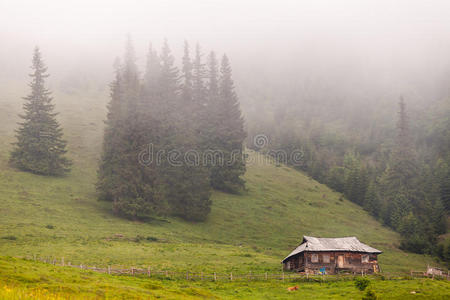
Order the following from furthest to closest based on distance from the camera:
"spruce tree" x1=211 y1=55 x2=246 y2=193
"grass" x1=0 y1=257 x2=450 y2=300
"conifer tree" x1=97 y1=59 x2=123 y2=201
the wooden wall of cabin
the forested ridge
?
the forested ridge → "spruce tree" x1=211 y1=55 x2=246 y2=193 → "conifer tree" x1=97 y1=59 x2=123 y2=201 → the wooden wall of cabin → "grass" x1=0 y1=257 x2=450 y2=300

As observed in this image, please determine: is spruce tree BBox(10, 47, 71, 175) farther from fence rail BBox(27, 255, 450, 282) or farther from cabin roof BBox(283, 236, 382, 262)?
cabin roof BBox(283, 236, 382, 262)

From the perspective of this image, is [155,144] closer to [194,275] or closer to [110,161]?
[110,161]

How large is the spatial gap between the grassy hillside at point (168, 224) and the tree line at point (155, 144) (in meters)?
2.59

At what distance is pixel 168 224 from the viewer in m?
65.7

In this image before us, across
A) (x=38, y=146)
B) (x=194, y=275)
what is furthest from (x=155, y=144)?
(x=194, y=275)

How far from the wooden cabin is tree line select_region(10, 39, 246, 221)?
23551 millimetres

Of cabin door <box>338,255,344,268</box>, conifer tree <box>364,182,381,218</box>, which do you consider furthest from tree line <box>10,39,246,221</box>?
conifer tree <box>364,182,381,218</box>

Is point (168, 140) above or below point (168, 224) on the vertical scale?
above

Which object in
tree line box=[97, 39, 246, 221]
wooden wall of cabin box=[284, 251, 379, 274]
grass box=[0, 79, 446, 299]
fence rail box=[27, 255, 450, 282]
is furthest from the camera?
tree line box=[97, 39, 246, 221]

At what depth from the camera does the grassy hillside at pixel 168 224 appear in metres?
46.3

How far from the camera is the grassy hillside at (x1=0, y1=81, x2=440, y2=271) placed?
4628 cm

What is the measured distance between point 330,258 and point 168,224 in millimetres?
26871

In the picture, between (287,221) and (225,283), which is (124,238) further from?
(287,221)

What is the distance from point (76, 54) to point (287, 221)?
5698 inches
